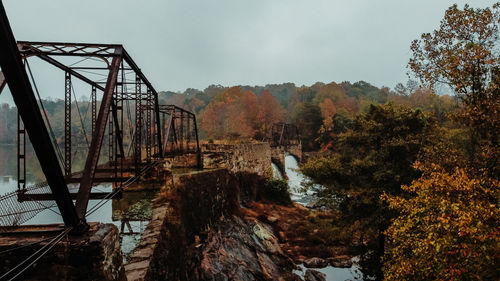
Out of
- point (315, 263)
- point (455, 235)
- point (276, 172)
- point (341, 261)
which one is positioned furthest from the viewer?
point (276, 172)

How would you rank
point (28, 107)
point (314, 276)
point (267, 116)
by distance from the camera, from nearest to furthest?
point (28, 107), point (314, 276), point (267, 116)

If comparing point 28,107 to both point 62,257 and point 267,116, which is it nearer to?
point 62,257

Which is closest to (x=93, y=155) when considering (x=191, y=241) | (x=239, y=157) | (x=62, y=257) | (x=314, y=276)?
(x=62, y=257)

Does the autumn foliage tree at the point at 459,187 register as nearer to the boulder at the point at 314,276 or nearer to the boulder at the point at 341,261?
the boulder at the point at 314,276

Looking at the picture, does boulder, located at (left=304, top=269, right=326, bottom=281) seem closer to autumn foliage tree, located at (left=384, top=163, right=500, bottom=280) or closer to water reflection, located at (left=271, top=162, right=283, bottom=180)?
autumn foliage tree, located at (left=384, top=163, right=500, bottom=280)

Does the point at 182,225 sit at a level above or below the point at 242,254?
above

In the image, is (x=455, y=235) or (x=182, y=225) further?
(x=182, y=225)

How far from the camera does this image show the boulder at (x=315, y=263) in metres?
11.9

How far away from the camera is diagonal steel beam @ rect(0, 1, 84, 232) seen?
7.29 feet

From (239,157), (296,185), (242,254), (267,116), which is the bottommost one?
(296,185)

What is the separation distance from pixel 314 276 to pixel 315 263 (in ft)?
3.40

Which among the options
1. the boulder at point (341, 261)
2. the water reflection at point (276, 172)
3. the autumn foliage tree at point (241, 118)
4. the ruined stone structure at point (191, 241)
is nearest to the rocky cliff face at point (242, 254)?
the ruined stone structure at point (191, 241)

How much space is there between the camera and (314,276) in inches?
431

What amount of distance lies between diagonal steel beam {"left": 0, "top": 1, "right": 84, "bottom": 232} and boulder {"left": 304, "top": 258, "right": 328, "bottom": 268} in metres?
11.2
